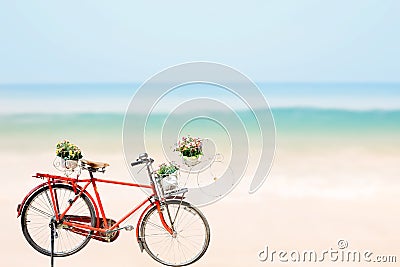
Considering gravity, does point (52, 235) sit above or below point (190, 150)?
below

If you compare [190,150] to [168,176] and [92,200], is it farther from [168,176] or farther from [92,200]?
[92,200]

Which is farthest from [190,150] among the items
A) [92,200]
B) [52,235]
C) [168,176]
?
[52,235]

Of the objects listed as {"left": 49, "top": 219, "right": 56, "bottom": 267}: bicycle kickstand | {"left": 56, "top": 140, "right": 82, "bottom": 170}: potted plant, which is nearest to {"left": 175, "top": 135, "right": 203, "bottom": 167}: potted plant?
{"left": 56, "top": 140, "right": 82, "bottom": 170}: potted plant

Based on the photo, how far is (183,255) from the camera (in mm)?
4512

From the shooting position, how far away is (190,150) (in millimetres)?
4500

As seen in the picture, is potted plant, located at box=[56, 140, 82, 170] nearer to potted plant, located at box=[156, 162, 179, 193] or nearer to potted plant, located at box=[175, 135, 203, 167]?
potted plant, located at box=[156, 162, 179, 193]

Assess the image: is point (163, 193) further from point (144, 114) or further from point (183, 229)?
point (144, 114)

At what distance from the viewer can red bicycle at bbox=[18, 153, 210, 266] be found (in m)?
4.39

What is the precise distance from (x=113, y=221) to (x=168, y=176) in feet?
1.79

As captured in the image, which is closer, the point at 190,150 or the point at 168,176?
the point at 168,176

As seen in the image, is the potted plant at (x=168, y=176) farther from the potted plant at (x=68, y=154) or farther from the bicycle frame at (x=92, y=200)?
the potted plant at (x=68, y=154)

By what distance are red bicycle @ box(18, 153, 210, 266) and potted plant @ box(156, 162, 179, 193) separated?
0.10 ft

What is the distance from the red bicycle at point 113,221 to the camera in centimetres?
439

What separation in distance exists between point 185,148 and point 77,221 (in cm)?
96
